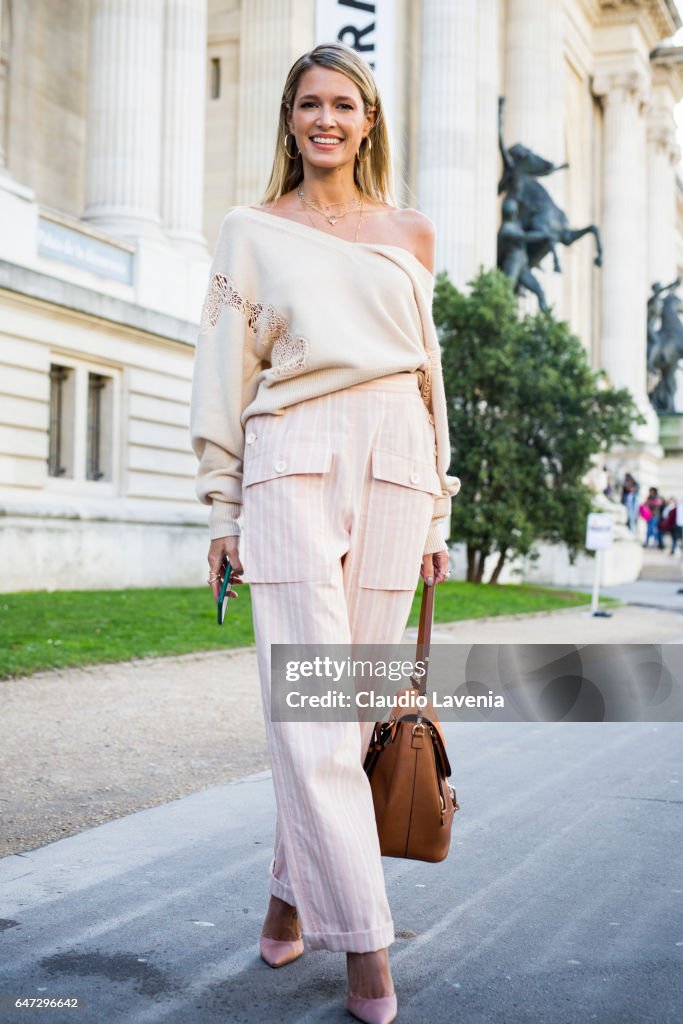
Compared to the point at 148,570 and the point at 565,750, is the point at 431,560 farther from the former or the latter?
the point at 148,570

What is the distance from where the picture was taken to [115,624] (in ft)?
41.0

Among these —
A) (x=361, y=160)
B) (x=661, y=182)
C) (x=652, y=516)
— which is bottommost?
(x=361, y=160)

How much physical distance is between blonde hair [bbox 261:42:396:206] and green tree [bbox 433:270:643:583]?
19.4m

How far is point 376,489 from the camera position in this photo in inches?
124

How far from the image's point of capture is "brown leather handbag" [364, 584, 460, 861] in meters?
3.12

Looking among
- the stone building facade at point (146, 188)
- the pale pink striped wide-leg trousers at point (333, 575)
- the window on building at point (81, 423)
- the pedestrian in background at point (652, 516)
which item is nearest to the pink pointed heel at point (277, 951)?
the pale pink striped wide-leg trousers at point (333, 575)

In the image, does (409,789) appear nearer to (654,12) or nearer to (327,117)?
(327,117)

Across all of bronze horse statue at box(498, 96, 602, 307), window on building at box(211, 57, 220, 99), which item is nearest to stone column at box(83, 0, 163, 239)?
window on building at box(211, 57, 220, 99)

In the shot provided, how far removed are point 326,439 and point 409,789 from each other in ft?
2.72

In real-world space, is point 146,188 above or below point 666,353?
below

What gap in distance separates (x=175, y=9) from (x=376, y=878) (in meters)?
21.9

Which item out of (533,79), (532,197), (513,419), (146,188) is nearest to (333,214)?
(146,188)

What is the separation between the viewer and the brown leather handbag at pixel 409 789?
10.3 feet

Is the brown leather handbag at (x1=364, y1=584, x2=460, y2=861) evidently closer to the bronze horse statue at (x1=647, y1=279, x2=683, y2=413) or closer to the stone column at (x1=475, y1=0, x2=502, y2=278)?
the stone column at (x1=475, y1=0, x2=502, y2=278)
